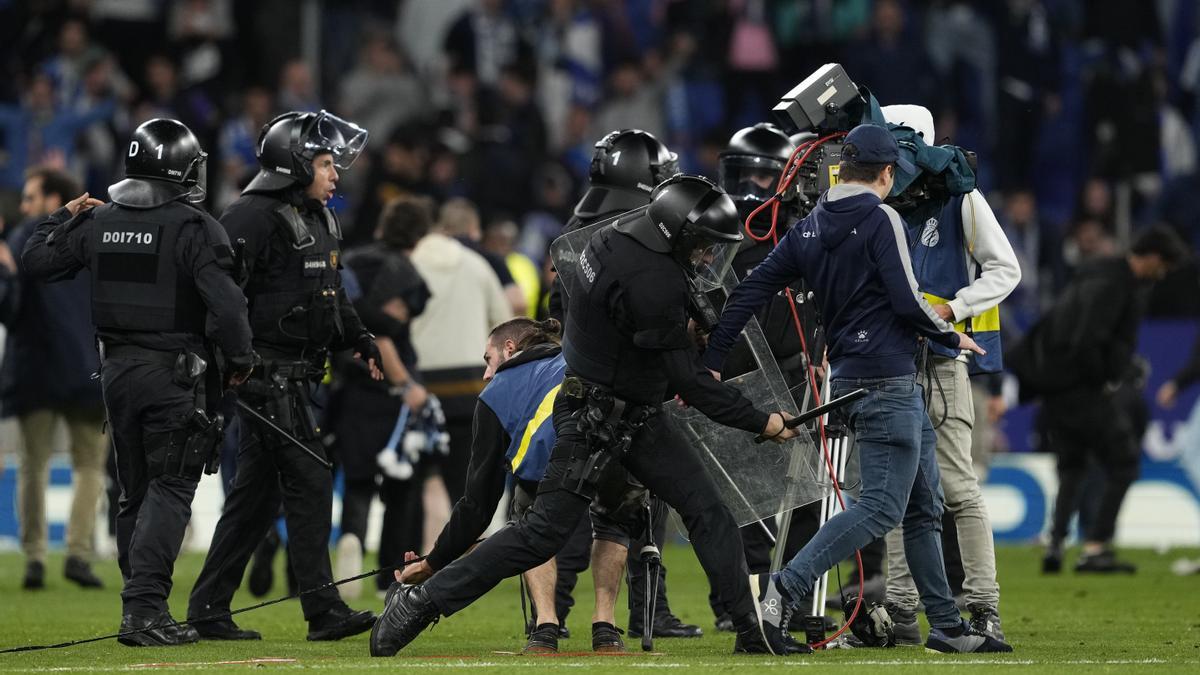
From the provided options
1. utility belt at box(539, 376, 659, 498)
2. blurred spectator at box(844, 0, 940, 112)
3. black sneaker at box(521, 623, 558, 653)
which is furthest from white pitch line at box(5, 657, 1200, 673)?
blurred spectator at box(844, 0, 940, 112)

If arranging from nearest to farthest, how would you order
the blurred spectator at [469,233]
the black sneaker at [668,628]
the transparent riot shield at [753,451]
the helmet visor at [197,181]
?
the transparent riot shield at [753,451] < the helmet visor at [197,181] < the black sneaker at [668,628] < the blurred spectator at [469,233]

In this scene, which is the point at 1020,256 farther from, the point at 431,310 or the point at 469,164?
the point at 431,310

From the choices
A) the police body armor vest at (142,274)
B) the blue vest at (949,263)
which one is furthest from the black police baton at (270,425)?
the blue vest at (949,263)

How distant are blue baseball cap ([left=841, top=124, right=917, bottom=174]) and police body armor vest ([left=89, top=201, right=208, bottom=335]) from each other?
9.48ft

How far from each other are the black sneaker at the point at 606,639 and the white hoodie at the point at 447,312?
4295 millimetres

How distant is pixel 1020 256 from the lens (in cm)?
1953

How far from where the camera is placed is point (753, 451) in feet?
29.3

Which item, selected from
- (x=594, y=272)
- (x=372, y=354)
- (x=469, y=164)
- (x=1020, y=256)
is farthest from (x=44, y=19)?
(x=594, y=272)

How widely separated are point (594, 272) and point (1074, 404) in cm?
724

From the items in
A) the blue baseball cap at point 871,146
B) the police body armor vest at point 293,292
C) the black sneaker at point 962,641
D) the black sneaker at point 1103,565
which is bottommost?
the black sneaker at point 962,641

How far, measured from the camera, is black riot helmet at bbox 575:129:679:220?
9.66 meters

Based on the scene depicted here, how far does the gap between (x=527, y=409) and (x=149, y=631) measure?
1.90m

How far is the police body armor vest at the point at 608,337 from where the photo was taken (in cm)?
802

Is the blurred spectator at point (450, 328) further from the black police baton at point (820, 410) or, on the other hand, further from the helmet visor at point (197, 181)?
the black police baton at point (820, 410)
